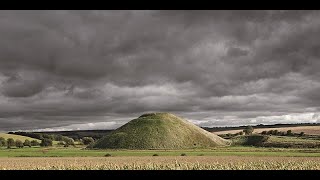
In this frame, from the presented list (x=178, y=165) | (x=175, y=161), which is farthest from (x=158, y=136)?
(x=178, y=165)

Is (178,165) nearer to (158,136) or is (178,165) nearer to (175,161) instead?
(175,161)

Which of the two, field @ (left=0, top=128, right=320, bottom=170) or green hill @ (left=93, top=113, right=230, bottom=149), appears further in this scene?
green hill @ (left=93, top=113, right=230, bottom=149)

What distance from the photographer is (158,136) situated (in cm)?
15138

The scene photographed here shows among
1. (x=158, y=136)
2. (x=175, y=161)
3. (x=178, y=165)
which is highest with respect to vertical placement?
(x=158, y=136)

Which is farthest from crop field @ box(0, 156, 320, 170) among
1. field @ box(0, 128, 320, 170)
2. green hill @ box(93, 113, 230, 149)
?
green hill @ box(93, 113, 230, 149)

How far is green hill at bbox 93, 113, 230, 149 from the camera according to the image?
145000 millimetres

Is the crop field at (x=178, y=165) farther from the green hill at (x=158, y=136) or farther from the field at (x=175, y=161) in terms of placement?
the green hill at (x=158, y=136)

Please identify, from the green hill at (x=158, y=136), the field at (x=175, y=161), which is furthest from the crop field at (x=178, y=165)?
the green hill at (x=158, y=136)

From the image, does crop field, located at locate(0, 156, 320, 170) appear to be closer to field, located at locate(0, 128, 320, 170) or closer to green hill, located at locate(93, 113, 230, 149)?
field, located at locate(0, 128, 320, 170)

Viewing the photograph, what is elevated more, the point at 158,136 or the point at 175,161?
the point at 158,136

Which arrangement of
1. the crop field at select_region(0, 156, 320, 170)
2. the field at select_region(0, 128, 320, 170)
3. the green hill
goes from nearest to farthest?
the crop field at select_region(0, 156, 320, 170) < the field at select_region(0, 128, 320, 170) < the green hill
